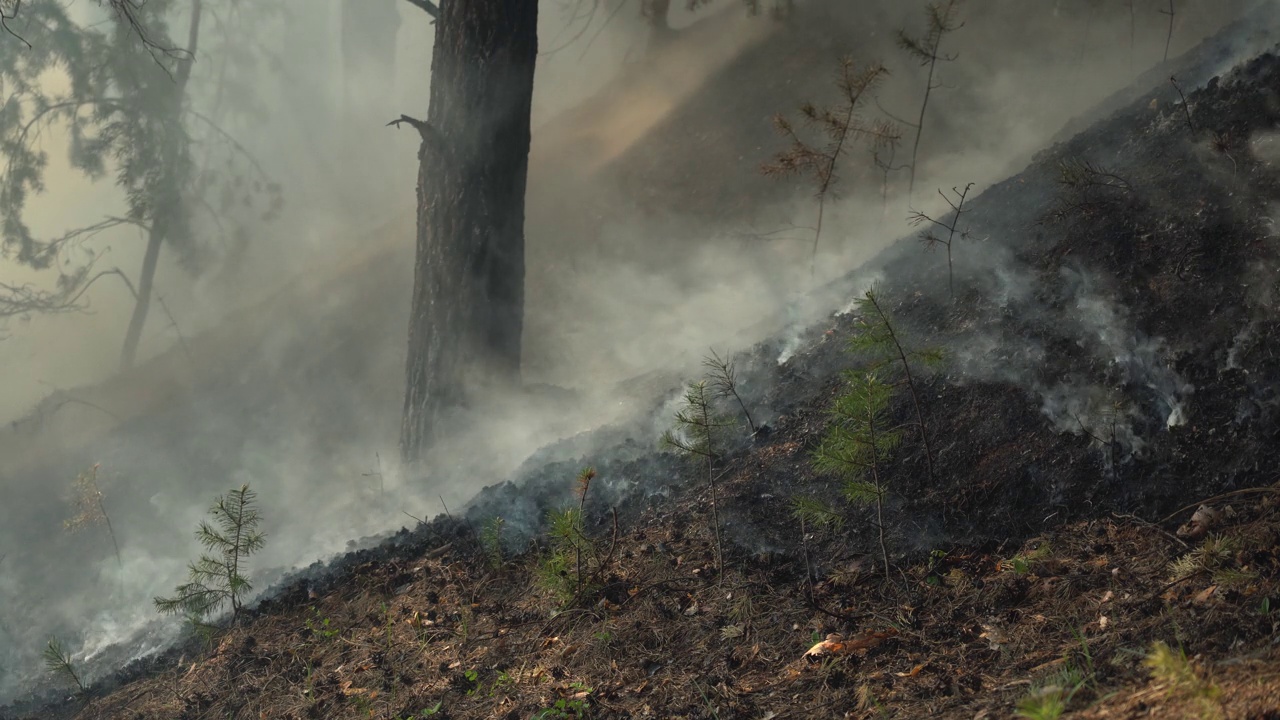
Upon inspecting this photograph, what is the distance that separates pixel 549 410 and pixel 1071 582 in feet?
14.2

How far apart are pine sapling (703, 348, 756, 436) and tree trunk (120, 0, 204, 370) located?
43.1 ft

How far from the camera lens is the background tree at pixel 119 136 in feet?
45.1

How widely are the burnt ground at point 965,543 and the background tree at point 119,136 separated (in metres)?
11.6

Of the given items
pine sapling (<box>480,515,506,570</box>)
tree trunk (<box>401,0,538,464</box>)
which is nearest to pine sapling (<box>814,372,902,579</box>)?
pine sapling (<box>480,515,506,570</box>)

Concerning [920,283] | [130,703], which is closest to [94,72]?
[130,703]

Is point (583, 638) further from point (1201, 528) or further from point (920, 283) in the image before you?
point (920, 283)

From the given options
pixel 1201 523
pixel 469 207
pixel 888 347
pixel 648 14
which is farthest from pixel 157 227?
pixel 1201 523

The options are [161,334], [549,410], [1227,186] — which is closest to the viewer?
[1227,186]

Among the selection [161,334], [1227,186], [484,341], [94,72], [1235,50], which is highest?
[94,72]

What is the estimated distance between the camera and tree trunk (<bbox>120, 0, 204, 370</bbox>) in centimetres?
1523

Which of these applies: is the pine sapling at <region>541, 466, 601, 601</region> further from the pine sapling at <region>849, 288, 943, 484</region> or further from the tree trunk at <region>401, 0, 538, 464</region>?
the tree trunk at <region>401, 0, 538, 464</region>

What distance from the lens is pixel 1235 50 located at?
16.4 feet

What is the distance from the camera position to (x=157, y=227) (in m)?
15.4

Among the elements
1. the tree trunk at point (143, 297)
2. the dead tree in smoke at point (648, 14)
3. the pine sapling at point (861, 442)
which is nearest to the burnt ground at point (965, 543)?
the pine sapling at point (861, 442)
